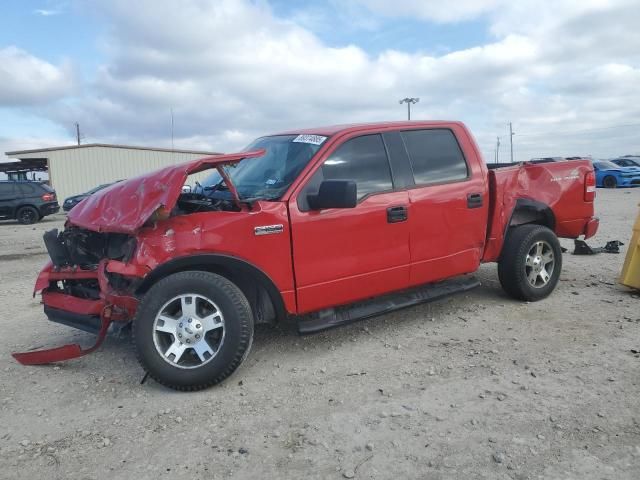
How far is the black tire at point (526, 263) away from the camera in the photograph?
534 centimetres

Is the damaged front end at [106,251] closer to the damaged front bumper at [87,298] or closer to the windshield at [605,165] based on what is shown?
the damaged front bumper at [87,298]

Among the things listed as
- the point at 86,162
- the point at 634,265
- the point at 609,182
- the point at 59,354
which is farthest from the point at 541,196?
the point at 86,162

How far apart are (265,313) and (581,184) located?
3904mm

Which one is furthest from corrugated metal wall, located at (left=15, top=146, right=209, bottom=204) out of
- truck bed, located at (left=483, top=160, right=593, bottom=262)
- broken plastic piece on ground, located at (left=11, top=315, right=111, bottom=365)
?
truck bed, located at (left=483, top=160, right=593, bottom=262)

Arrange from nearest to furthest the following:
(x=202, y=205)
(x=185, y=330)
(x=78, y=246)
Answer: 1. (x=185, y=330)
2. (x=202, y=205)
3. (x=78, y=246)

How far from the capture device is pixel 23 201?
19.1 meters

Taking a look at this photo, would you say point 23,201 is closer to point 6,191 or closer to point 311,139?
point 6,191

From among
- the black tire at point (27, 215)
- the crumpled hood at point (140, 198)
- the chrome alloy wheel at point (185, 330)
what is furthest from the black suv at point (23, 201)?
the chrome alloy wheel at point (185, 330)

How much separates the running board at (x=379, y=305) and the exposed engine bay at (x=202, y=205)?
42.2 inches

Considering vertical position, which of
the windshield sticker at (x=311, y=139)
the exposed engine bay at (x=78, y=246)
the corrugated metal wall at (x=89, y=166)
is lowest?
the exposed engine bay at (x=78, y=246)

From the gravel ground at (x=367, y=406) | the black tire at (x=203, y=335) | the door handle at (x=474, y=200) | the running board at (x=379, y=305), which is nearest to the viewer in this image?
the gravel ground at (x=367, y=406)

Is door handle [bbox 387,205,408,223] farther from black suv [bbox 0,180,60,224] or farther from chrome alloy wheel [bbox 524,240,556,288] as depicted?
black suv [bbox 0,180,60,224]

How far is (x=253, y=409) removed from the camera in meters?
3.41

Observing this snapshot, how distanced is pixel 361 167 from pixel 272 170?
748 millimetres
